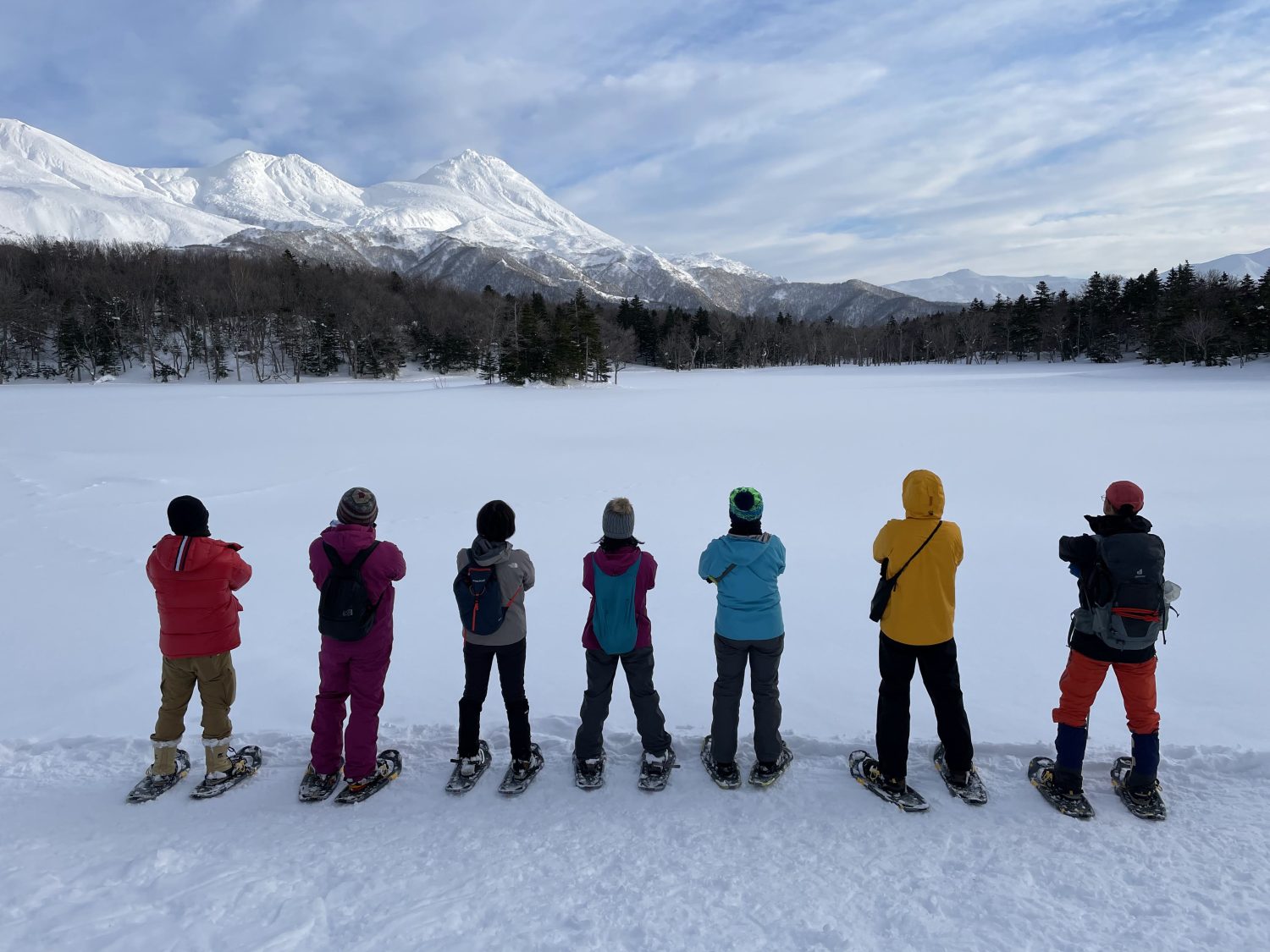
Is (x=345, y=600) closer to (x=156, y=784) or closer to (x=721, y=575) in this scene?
(x=156, y=784)

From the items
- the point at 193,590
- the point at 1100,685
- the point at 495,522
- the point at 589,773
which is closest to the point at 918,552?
the point at 1100,685

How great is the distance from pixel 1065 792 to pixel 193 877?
454 cm

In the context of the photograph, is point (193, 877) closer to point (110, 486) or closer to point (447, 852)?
point (447, 852)

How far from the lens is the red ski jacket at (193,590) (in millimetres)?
3635

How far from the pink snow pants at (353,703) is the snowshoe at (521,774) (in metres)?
0.80

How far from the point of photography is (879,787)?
3.64 meters

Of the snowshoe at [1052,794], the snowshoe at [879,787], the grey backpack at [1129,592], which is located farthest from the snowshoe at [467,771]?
the grey backpack at [1129,592]

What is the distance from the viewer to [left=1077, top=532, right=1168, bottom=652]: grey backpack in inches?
130

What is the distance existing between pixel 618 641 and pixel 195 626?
8.19ft

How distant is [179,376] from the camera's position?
57.8 metres

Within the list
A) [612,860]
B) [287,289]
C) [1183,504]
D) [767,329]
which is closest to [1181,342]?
[767,329]

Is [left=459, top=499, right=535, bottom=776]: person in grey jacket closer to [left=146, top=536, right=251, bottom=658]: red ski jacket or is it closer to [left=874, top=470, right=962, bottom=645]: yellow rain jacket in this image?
[left=146, top=536, right=251, bottom=658]: red ski jacket

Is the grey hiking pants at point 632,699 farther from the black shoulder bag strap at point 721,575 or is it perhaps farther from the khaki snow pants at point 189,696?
the khaki snow pants at point 189,696

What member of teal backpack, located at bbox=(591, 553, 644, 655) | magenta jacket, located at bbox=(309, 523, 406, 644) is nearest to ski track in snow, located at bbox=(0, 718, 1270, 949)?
teal backpack, located at bbox=(591, 553, 644, 655)
